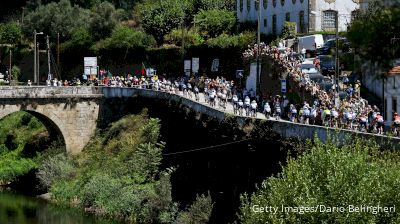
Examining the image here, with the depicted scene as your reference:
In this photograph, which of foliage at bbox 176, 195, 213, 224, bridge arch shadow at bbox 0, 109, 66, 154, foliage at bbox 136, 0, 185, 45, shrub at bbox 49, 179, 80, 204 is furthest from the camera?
foliage at bbox 136, 0, 185, 45

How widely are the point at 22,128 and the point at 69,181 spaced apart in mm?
15841

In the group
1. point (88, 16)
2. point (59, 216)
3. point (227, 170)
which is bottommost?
point (59, 216)

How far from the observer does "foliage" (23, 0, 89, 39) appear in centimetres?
8019

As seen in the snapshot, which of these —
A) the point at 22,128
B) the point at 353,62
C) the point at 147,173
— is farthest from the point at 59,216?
the point at 353,62

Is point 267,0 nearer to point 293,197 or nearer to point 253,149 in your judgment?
point 253,149

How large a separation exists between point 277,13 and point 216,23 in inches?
269

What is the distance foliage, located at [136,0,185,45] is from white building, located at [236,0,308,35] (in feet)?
20.9

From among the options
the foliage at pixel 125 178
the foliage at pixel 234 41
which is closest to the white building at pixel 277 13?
the foliage at pixel 234 41

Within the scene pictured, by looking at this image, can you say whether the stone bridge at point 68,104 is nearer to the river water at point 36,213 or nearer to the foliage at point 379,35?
the river water at point 36,213

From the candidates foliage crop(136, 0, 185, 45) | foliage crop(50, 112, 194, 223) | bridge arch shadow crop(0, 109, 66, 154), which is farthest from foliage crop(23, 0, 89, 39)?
foliage crop(50, 112, 194, 223)

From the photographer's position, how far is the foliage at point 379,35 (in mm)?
12992

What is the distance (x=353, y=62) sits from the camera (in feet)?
44.8

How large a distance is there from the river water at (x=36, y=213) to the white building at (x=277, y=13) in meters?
20.6

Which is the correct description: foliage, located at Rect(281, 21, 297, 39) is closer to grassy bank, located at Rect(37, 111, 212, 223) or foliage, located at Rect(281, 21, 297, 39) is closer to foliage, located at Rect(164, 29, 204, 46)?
foliage, located at Rect(164, 29, 204, 46)
